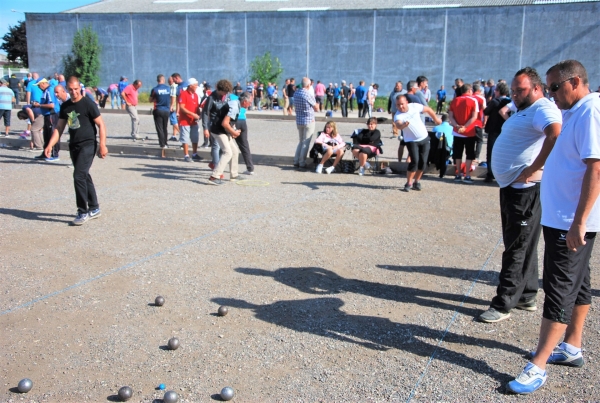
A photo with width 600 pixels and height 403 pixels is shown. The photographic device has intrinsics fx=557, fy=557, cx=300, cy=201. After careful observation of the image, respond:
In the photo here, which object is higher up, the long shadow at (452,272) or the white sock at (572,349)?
the white sock at (572,349)

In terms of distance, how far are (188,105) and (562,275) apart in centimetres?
1094

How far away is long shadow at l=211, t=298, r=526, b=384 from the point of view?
414 cm

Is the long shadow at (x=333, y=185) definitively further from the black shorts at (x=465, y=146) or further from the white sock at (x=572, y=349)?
the white sock at (x=572, y=349)

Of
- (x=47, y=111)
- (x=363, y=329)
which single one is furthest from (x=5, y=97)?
(x=363, y=329)

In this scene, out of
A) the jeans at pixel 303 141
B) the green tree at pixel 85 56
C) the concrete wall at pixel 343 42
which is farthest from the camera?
the green tree at pixel 85 56

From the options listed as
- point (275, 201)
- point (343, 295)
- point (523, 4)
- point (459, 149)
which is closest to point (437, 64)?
point (523, 4)

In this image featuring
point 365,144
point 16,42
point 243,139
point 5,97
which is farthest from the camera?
point 16,42

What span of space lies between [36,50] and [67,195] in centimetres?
4121

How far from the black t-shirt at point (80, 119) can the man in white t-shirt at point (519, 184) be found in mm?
5601

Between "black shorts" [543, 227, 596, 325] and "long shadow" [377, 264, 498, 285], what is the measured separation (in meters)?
2.04

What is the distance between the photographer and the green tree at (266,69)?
132 ft

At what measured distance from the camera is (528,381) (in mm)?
3574

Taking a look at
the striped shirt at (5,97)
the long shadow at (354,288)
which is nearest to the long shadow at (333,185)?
the long shadow at (354,288)

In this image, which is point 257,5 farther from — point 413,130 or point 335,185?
point 413,130
